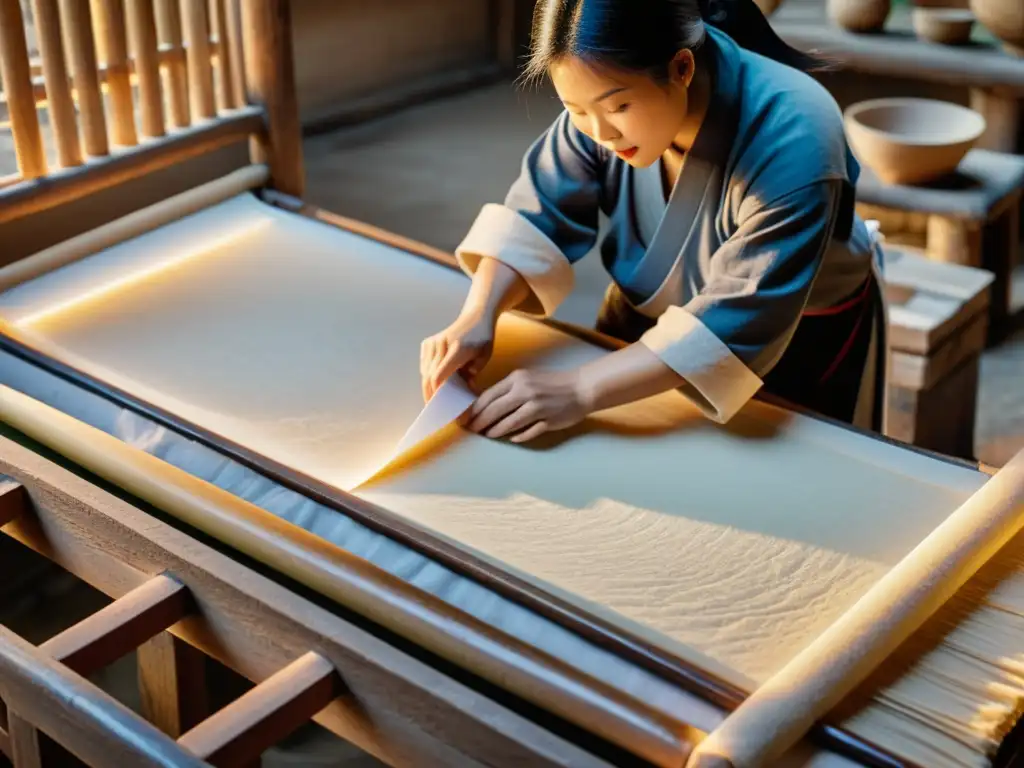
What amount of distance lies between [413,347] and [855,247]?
0.62m

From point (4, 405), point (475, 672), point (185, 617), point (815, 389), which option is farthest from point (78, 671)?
point (815, 389)

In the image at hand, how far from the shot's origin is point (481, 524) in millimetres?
1362

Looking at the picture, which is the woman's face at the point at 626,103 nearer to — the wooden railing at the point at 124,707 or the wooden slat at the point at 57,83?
the wooden railing at the point at 124,707

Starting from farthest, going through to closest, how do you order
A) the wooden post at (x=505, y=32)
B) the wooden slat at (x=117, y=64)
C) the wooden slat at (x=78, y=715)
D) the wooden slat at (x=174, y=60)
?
the wooden post at (x=505, y=32) → the wooden slat at (x=174, y=60) → the wooden slat at (x=117, y=64) → the wooden slat at (x=78, y=715)

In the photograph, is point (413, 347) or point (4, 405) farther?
point (413, 347)

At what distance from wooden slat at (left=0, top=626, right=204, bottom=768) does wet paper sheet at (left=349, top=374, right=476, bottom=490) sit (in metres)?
0.41

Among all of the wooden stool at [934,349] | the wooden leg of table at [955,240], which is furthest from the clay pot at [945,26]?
the wooden stool at [934,349]

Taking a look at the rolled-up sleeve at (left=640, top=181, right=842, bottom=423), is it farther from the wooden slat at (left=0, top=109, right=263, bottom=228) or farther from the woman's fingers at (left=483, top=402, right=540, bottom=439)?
the wooden slat at (left=0, top=109, right=263, bottom=228)

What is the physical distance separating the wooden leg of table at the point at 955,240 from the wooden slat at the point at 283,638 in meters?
2.33

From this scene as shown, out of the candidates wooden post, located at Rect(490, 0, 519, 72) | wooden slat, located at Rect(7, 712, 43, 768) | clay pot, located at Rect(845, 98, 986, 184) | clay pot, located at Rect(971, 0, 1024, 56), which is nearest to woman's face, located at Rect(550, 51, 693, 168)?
wooden slat, located at Rect(7, 712, 43, 768)

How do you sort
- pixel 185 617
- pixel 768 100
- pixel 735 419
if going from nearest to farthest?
pixel 185 617
pixel 768 100
pixel 735 419

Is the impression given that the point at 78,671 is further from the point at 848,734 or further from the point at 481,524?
the point at 848,734

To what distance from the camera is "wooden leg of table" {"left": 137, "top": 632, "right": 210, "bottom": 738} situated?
146 centimetres

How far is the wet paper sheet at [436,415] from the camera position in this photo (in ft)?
4.84
